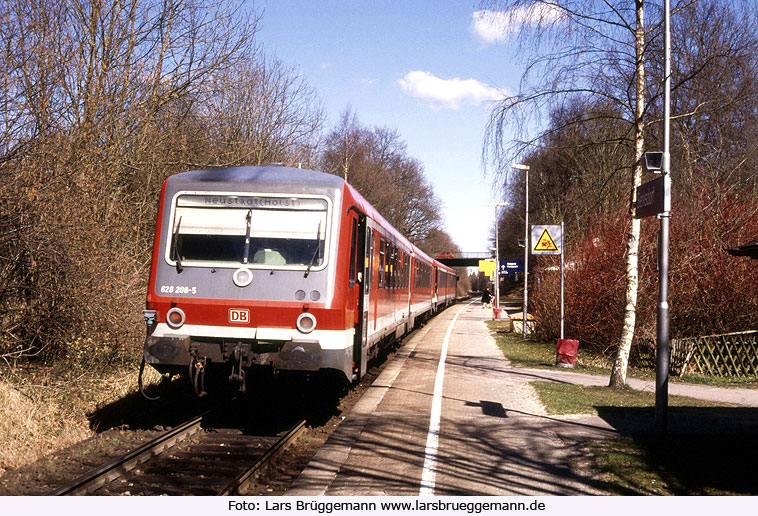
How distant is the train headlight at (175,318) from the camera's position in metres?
8.60

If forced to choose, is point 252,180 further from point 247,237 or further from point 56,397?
point 56,397

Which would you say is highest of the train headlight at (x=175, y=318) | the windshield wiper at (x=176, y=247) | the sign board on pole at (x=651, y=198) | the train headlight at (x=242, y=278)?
the sign board on pole at (x=651, y=198)

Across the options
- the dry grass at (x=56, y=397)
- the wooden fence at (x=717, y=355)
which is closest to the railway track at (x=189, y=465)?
the dry grass at (x=56, y=397)

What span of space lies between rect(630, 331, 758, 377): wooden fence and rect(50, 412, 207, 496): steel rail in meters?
11.1

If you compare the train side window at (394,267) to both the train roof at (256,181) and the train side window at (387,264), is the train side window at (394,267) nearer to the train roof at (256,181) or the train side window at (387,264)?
the train side window at (387,264)

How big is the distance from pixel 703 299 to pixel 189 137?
12.6 metres

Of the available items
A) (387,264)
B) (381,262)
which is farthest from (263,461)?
(387,264)

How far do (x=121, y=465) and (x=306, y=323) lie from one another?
262cm

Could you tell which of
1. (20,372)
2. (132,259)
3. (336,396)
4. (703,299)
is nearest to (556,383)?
(336,396)

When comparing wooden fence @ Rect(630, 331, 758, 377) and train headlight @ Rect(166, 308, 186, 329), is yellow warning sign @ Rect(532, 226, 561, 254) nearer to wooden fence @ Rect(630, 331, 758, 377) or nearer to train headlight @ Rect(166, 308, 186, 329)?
wooden fence @ Rect(630, 331, 758, 377)

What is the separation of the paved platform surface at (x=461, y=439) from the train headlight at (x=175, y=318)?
7.22 ft

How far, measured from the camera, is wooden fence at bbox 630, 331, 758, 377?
15.6 metres

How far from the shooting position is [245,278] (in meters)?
8.65

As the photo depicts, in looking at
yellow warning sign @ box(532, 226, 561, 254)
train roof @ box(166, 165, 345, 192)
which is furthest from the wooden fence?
train roof @ box(166, 165, 345, 192)
